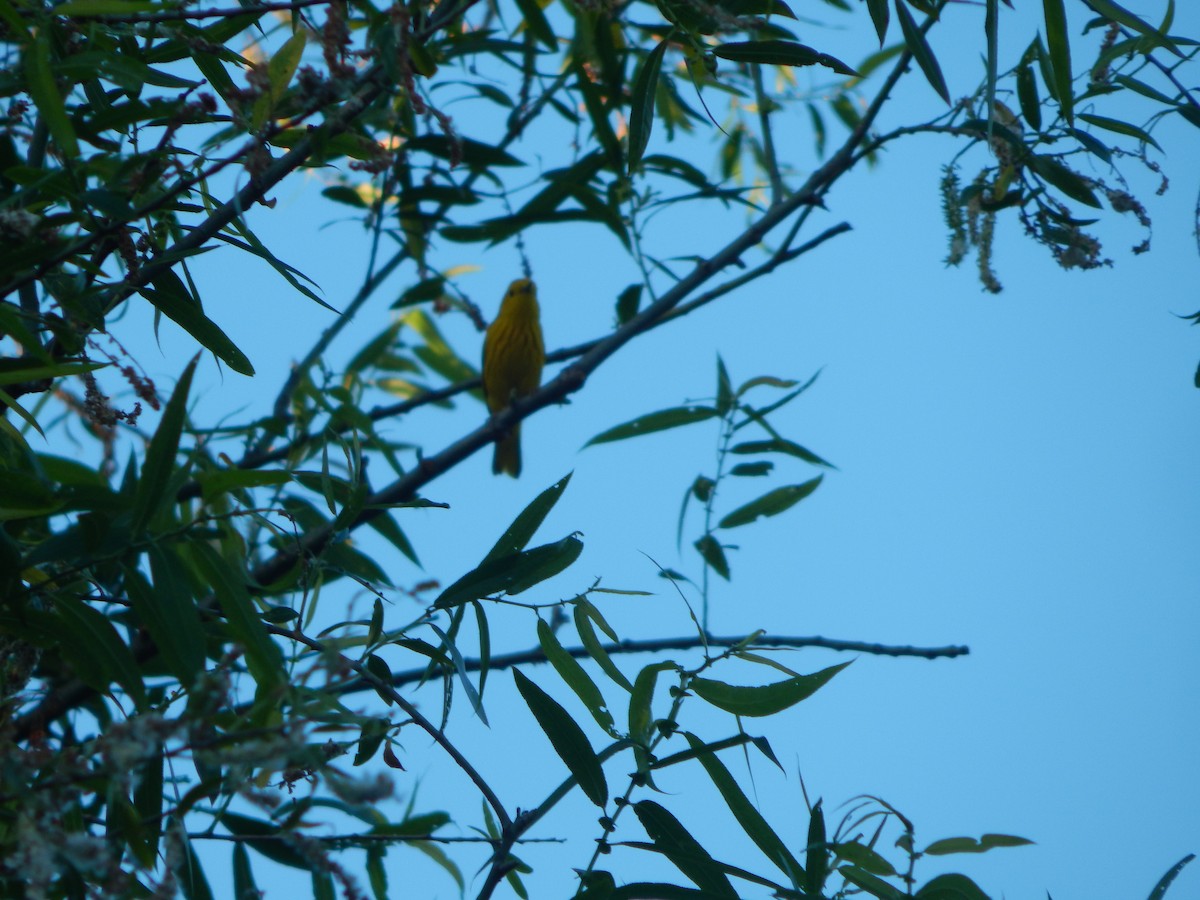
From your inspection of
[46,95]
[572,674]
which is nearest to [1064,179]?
[572,674]

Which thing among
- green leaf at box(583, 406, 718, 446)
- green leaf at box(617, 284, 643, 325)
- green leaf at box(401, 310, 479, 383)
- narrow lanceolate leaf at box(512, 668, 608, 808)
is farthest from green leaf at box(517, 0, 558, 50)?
narrow lanceolate leaf at box(512, 668, 608, 808)

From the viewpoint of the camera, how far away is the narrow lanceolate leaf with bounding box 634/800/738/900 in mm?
1147

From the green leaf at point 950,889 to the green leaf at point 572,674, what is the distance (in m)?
0.38

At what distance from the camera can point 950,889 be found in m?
1.25

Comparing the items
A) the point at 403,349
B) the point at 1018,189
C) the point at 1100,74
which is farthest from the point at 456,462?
the point at 403,349

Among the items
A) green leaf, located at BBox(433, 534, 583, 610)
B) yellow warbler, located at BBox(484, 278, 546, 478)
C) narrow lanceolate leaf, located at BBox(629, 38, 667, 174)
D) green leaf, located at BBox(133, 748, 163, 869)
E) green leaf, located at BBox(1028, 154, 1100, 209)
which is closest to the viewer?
green leaf, located at BBox(133, 748, 163, 869)

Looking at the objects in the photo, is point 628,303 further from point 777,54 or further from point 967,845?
point 967,845

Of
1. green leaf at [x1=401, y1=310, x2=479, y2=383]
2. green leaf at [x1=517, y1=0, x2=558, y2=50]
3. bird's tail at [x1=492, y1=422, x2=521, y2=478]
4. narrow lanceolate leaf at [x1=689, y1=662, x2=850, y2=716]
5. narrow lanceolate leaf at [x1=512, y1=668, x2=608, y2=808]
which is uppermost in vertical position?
bird's tail at [x1=492, y1=422, x2=521, y2=478]

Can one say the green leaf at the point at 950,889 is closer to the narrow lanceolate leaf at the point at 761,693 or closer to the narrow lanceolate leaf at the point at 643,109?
the narrow lanceolate leaf at the point at 761,693

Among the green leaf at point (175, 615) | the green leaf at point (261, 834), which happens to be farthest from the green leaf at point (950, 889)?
the green leaf at point (175, 615)

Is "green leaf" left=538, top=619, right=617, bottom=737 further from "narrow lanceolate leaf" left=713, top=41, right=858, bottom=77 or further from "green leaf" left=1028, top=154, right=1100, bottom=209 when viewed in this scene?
"green leaf" left=1028, top=154, right=1100, bottom=209

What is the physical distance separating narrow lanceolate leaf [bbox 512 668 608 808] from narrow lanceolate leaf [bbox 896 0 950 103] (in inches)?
28.9

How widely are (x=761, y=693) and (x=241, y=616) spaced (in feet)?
1.74

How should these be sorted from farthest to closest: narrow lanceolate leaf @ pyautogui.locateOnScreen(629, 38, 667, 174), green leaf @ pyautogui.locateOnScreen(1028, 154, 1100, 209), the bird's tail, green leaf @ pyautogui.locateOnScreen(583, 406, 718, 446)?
the bird's tail < green leaf @ pyautogui.locateOnScreen(583, 406, 718, 446) < green leaf @ pyautogui.locateOnScreen(1028, 154, 1100, 209) < narrow lanceolate leaf @ pyautogui.locateOnScreen(629, 38, 667, 174)
